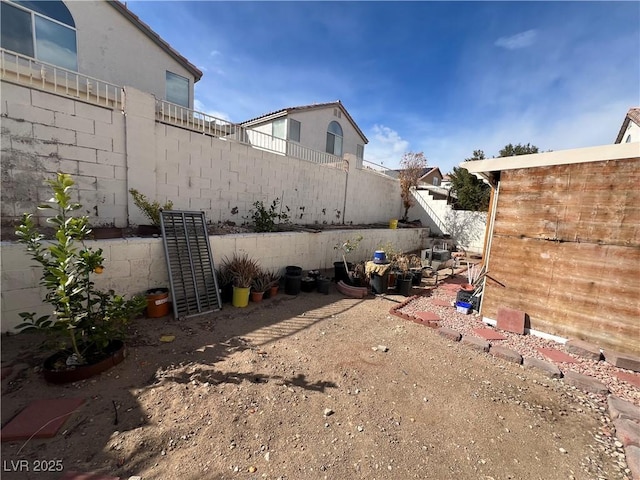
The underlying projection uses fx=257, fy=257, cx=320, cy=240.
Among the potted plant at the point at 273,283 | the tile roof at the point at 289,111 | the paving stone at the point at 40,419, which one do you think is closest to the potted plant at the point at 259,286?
the potted plant at the point at 273,283

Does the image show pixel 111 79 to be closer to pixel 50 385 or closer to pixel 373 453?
pixel 50 385

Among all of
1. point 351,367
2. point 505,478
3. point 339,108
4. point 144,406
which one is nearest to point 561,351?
point 505,478

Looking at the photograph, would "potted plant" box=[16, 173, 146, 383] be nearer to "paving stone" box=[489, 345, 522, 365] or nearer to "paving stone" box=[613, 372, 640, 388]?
"paving stone" box=[489, 345, 522, 365]

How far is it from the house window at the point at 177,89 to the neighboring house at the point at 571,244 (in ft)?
31.0

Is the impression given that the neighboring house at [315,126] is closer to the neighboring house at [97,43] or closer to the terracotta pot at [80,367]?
the neighboring house at [97,43]

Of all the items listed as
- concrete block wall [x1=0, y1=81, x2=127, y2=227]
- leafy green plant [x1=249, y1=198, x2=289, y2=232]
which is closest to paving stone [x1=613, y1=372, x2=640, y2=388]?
leafy green plant [x1=249, y1=198, x2=289, y2=232]

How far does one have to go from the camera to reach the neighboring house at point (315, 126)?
12.0 meters

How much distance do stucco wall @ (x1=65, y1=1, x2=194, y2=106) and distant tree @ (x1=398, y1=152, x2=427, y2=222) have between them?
1097 centimetres

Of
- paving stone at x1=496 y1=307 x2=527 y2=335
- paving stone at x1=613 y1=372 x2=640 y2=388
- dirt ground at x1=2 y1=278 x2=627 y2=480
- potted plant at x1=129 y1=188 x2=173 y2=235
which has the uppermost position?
potted plant at x1=129 y1=188 x2=173 y2=235

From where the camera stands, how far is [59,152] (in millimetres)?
4082

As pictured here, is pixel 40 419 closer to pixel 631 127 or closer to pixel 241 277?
pixel 241 277

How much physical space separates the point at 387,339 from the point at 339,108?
530 inches

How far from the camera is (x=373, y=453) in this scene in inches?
79.0

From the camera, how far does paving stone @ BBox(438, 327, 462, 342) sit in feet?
13.1
